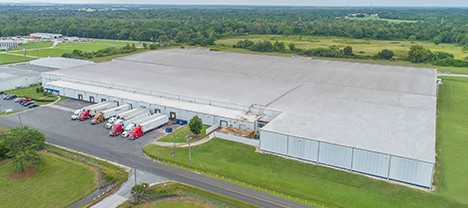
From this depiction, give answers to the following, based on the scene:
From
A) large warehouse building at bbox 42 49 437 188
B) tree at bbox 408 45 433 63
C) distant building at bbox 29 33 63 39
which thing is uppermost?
distant building at bbox 29 33 63 39

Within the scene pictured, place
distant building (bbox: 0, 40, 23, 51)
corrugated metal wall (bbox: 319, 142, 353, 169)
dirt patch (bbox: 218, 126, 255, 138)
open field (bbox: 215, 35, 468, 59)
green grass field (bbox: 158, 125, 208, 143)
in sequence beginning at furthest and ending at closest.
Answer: distant building (bbox: 0, 40, 23, 51)
open field (bbox: 215, 35, 468, 59)
dirt patch (bbox: 218, 126, 255, 138)
green grass field (bbox: 158, 125, 208, 143)
corrugated metal wall (bbox: 319, 142, 353, 169)

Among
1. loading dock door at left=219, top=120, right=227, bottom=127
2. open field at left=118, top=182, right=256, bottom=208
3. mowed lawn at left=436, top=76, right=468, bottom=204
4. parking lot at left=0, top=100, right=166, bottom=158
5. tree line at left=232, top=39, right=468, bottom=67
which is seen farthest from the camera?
tree line at left=232, top=39, right=468, bottom=67

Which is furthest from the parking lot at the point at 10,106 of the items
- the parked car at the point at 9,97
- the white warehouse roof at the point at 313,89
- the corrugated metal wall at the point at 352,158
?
the corrugated metal wall at the point at 352,158

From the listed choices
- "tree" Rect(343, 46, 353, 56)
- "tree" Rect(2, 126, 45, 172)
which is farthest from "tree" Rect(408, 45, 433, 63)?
"tree" Rect(2, 126, 45, 172)

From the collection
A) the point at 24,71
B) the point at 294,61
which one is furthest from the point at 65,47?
the point at 294,61

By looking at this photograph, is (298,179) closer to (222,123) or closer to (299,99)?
(222,123)

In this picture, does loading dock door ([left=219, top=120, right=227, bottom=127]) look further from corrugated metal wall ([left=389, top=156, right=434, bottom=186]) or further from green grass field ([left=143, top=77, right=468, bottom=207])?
corrugated metal wall ([left=389, top=156, right=434, bottom=186])
